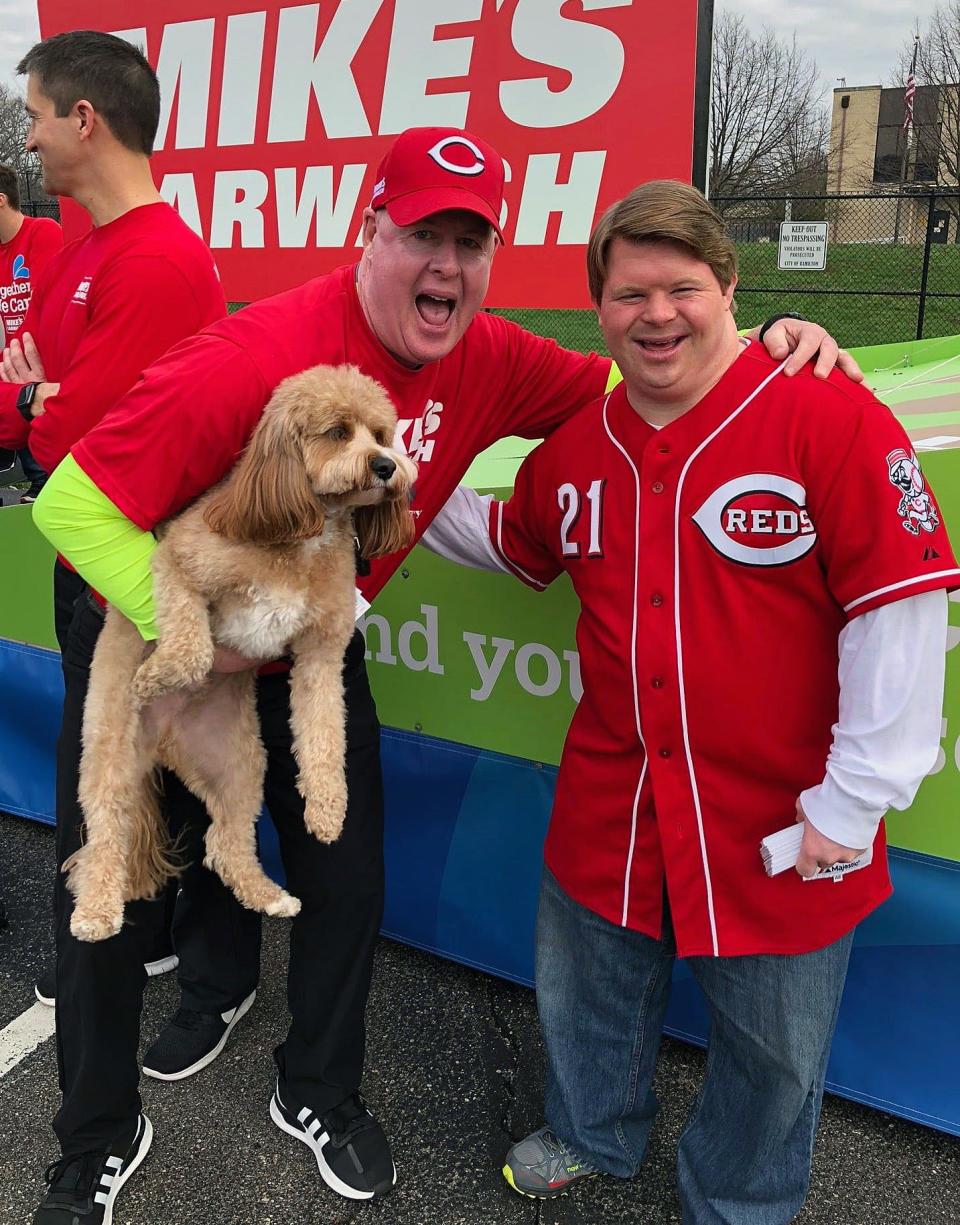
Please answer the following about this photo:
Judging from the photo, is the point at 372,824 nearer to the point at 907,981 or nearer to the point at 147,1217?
the point at 147,1217

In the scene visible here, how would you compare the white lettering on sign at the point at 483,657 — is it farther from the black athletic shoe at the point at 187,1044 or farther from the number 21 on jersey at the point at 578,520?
the black athletic shoe at the point at 187,1044

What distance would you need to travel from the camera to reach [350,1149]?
7.41 ft

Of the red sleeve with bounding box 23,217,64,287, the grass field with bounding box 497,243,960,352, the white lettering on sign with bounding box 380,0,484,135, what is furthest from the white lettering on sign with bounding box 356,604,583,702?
the grass field with bounding box 497,243,960,352

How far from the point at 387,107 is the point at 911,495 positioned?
4163mm

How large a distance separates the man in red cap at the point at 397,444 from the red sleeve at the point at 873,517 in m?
0.23

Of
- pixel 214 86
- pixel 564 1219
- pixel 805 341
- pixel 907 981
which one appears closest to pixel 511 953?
pixel 564 1219

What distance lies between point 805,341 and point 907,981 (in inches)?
57.6

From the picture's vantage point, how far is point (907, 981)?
2.21 meters

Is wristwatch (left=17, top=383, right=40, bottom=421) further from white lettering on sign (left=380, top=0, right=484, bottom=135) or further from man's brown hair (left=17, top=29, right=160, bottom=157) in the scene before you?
white lettering on sign (left=380, top=0, right=484, bottom=135)

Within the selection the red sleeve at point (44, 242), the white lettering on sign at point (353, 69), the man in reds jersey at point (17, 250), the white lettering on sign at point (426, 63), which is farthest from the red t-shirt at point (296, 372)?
the red sleeve at point (44, 242)

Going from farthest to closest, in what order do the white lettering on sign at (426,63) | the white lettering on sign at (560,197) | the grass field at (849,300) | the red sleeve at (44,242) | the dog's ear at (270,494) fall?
the grass field at (849,300)
the red sleeve at (44,242)
the white lettering on sign at (426,63)
the white lettering on sign at (560,197)
the dog's ear at (270,494)

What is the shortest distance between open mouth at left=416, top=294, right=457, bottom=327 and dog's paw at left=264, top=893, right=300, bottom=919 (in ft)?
4.24

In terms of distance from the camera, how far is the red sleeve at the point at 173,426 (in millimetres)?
1787

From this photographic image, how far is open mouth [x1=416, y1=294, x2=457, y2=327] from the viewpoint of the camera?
6.35 feet
